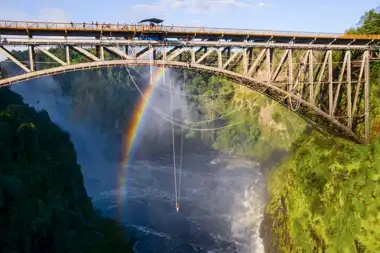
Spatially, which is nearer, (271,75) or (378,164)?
(378,164)

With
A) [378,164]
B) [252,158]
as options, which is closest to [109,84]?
[252,158]

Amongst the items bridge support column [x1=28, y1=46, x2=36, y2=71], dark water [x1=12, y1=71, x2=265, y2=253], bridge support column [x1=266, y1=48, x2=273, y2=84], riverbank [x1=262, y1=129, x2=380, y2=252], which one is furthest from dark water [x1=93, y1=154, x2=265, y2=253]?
bridge support column [x1=28, y1=46, x2=36, y2=71]

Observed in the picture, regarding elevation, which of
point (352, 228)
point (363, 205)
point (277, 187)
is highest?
point (363, 205)

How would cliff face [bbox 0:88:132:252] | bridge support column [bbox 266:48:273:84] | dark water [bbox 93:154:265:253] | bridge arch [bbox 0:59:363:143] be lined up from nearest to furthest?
cliff face [bbox 0:88:132:252]
bridge arch [bbox 0:59:363:143]
bridge support column [bbox 266:48:273:84]
dark water [bbox 93:154:265:253]

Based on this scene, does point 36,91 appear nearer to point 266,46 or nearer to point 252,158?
point 252,158

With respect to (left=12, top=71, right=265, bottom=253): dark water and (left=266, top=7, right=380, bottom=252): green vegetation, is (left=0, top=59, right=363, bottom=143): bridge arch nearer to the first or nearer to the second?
(left=266, top=7, right=380, bottom=252): green vegetation

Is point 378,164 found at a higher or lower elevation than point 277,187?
higher

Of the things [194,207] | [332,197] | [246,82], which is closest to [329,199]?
[332,197]
